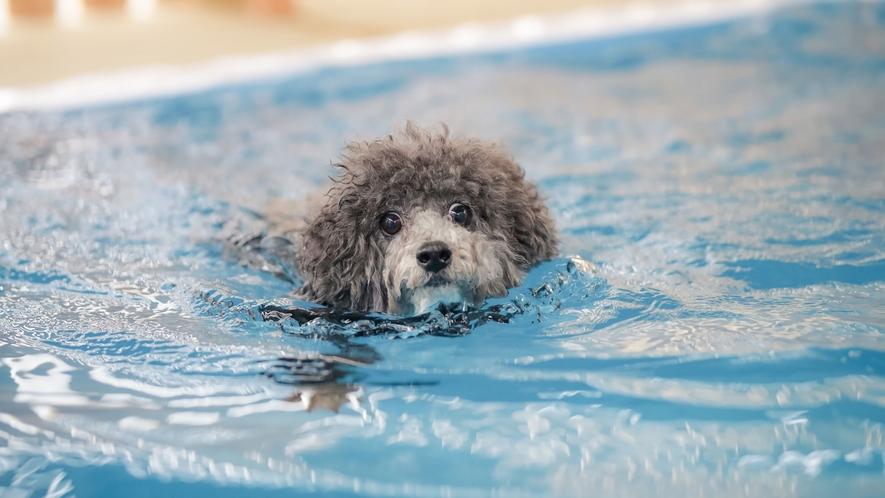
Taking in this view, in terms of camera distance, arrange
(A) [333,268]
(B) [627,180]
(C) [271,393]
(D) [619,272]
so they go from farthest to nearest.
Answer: (B) [627,180], (D) [619,272], (A) [333,268], (C) [271,393]

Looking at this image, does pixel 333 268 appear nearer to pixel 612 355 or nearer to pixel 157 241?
pixel 612 355

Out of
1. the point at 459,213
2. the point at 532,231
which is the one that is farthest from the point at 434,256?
the point at 532,231

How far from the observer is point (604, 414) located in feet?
9.30

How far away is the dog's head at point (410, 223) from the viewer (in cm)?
338

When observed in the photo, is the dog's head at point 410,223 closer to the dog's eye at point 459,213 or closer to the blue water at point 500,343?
the dog's eye at point 459,213

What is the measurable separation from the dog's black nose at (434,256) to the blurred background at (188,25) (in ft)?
30.9

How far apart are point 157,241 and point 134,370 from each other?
1.91 meters

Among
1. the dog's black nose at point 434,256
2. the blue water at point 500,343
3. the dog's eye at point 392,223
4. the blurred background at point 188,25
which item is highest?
the blurred background at point 188,25

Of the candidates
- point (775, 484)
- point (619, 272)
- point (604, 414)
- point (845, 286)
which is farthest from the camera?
point (619, 272)

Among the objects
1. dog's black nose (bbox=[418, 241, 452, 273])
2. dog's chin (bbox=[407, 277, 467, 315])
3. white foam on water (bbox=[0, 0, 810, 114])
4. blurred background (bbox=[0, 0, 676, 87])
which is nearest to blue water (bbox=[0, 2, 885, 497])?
dog's chin (bbox=[407, 277, 467, 315])

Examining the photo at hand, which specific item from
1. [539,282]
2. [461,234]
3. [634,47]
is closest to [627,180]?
[539,282]

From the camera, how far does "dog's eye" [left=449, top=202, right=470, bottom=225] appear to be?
3471 millimetres

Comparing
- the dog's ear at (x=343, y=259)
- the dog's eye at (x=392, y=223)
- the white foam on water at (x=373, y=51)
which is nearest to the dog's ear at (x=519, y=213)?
the dog's eye at (x=392, y=223)

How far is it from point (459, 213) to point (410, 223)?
0.63 feet
